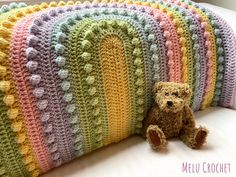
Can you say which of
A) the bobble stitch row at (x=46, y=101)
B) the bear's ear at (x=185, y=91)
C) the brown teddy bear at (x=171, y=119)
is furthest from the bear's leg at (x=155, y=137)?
the bobble stitch row at (x=46, y=101)

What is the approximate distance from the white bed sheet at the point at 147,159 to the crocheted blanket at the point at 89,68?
0.10 feet

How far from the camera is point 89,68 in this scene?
2.50ft

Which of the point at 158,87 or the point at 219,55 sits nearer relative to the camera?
the point at 158,87

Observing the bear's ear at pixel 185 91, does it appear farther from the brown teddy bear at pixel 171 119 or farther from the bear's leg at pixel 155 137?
the bear's leg at pixel 155 137

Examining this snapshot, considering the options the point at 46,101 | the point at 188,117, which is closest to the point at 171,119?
the point at 188,117

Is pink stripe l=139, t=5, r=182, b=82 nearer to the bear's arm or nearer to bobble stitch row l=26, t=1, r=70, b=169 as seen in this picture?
the bear's arm

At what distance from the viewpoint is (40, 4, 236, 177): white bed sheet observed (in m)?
0.80

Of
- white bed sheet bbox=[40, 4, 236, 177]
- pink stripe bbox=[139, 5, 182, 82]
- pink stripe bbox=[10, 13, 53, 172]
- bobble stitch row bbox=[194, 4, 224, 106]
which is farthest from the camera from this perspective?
bobble stitch row bbox=[194, 4, 224, 106]

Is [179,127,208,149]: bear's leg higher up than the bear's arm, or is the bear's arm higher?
the bear's arm

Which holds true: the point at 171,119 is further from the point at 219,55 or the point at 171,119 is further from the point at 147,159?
the point at 219,55

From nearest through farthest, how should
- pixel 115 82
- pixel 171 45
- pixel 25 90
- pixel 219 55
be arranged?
pixel 25 90 → pixel 115 82 → pixel 171 45 → pixel 219 55

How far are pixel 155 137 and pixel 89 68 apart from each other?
27 centimetres

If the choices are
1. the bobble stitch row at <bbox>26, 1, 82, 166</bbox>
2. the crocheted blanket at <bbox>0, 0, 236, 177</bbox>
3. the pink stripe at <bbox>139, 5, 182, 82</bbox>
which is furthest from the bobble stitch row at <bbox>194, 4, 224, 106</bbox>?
the bobble stitch row at <bbox>26, 1, 82, 166</bbox>

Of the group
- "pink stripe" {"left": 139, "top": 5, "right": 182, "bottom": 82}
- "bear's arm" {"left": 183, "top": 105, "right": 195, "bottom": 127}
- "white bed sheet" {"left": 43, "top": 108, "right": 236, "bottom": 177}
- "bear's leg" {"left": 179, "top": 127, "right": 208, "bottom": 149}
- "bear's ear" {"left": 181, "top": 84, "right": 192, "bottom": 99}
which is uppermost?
"pink stripe" {"left": 139, "top": 5, "right": 182, "bottom": 82}
